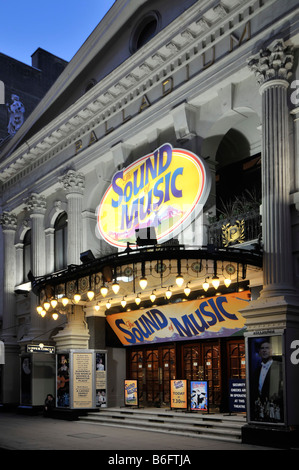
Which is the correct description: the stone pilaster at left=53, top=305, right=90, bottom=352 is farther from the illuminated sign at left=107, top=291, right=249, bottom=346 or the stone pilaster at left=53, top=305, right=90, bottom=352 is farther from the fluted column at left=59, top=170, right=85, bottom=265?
the fluted column at left=59, top=170, right=85, bottom=265

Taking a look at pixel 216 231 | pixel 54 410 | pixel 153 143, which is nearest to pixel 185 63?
pixel 153 143

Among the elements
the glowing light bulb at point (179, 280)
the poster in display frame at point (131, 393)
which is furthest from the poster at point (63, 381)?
the glowing light bulb at point (179, 280)

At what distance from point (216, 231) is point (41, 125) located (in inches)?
547

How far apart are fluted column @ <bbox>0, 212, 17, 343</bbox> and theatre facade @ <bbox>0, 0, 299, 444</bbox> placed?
4.23 feet

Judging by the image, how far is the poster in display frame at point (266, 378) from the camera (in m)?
13.9

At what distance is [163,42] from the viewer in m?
19.4

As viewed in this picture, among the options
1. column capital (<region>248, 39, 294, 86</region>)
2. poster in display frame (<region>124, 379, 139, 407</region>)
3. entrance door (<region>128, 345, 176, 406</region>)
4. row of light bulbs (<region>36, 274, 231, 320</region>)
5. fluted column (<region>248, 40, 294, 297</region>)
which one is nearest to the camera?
fluted column (<region>248, 40, 294, 297</region>)

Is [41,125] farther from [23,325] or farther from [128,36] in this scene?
[23,325]

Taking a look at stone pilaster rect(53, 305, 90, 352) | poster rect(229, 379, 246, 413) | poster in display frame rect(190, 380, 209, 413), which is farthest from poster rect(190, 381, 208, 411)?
stone pilaster rect(53, 305, 90, 352)

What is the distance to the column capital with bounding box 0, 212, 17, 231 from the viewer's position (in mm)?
30641

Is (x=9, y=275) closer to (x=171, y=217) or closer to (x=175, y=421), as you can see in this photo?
(x=171, y=217)

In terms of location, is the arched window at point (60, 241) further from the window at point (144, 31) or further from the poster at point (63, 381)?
the window at point (144, 31)

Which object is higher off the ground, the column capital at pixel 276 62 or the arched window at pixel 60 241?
the column capital at pixel 276 62

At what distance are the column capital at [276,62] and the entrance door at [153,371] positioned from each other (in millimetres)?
11048
